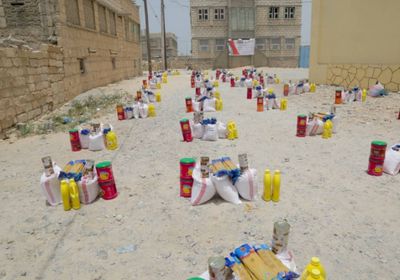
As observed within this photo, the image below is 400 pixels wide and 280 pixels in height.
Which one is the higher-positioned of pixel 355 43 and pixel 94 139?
pixel 355 43

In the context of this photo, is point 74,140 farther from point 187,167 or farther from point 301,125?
point 301,125

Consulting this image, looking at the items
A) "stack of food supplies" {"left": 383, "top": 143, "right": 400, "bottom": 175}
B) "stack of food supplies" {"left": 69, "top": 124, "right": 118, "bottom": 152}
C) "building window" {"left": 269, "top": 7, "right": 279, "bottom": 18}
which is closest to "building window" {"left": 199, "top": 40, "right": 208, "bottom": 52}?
"building window" {"left": 269, "top": 7, "right": 279, "bottom": 18}

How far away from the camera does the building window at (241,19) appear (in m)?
33.4

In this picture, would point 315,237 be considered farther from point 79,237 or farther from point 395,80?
point 395,80

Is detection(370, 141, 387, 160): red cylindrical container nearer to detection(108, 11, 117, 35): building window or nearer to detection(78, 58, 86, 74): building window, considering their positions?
detection(78, 58, 86, 74): building window

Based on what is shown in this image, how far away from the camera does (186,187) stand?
3.67 m

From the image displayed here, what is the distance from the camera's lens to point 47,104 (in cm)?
938

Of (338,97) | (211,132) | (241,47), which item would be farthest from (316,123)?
(241,47)

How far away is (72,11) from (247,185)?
40.9 feet

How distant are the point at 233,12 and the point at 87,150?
32.0 metres

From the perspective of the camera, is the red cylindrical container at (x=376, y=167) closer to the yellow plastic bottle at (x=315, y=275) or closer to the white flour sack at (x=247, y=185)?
the white flour sack at (x=247, y=185)

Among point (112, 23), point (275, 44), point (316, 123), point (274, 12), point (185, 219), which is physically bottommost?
point (185, 219)

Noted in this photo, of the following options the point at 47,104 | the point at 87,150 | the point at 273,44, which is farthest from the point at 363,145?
the point at 273,44

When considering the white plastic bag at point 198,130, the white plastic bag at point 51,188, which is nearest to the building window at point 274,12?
the white plastic bag at point 198,130
